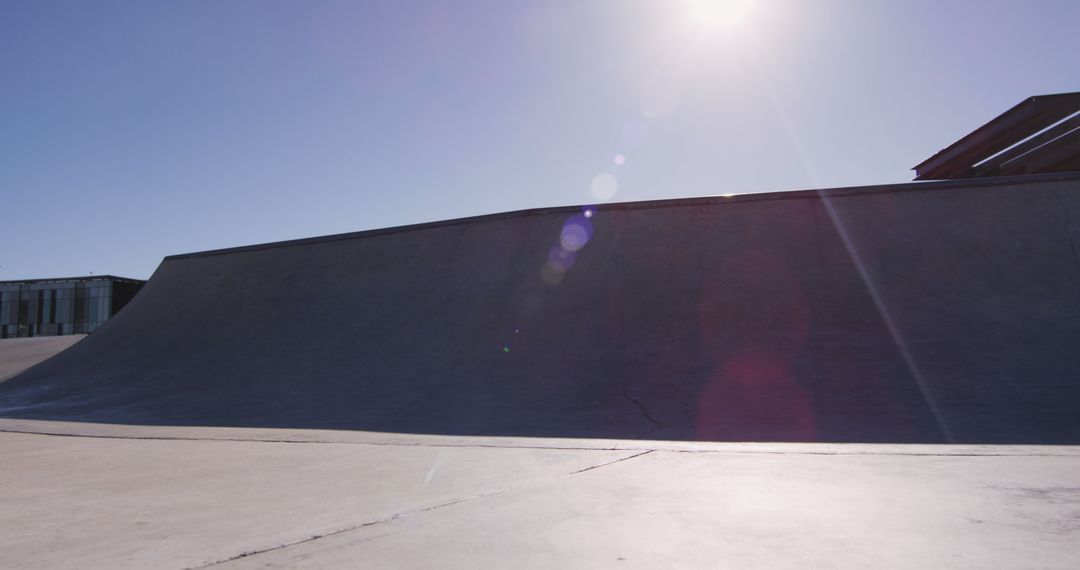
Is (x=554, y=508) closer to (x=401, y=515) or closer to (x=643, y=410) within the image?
(x=401, y=515)

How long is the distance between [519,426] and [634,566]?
535cm

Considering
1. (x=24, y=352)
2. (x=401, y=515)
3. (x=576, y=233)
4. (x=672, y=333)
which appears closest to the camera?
(x=401, y=515)

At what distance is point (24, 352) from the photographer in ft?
69.8

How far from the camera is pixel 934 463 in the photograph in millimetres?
4668

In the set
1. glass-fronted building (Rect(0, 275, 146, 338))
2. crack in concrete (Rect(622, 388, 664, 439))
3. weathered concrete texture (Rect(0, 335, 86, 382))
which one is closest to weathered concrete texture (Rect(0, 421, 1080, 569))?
crack in concrete (Rect(622, 388, 664, 439))

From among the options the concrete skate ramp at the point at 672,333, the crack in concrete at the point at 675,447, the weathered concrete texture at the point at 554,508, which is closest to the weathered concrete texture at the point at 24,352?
the concrete skate ramp at the point at 672,333

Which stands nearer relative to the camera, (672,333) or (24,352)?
(672,333)

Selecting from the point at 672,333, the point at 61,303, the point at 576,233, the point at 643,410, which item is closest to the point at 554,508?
the point at 643,410

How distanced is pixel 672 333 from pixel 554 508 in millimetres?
7730

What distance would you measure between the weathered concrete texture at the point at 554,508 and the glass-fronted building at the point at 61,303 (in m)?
42.2

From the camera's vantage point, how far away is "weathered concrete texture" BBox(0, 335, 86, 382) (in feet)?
61.7

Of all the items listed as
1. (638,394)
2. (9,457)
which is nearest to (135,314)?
(9,457)

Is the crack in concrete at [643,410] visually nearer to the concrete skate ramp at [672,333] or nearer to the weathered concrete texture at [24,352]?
the concrete skate ramp at [672,333]

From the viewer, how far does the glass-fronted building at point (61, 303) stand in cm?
4153
